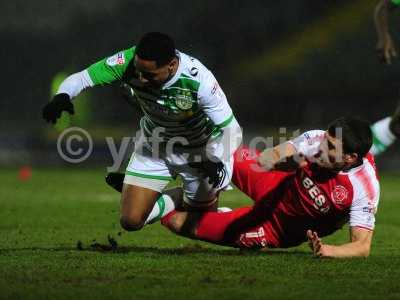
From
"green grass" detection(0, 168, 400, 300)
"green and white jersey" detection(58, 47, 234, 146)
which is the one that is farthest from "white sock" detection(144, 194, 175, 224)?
"green and white jersey" detection(58, 47, 234, 146)

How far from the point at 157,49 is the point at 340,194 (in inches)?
71.2

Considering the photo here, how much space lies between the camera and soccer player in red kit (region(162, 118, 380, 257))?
6.72 meters

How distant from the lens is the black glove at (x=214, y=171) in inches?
277

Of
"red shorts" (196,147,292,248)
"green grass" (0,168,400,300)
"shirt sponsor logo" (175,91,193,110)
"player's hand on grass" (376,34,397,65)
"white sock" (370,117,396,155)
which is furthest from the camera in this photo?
"white sock" (370,117,396,155)

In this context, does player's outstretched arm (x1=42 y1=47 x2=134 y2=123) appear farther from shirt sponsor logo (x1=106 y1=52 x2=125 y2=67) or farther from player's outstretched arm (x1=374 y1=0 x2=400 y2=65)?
player's outstretched arm (x1=374 y1=0 x2=400 y2=65)

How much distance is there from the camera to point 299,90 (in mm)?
26469

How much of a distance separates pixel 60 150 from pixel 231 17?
893 centimetres

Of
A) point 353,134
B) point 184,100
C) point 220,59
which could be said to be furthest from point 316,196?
point 220,59

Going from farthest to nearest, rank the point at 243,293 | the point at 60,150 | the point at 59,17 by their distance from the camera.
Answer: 1. the point at 59,17
2. the point at 60,150
3. the point at 243,293

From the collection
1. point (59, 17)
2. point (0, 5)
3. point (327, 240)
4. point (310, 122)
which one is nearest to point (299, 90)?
point (310, 122)

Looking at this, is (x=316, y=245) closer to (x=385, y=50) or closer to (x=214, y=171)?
(x=214, y=171)

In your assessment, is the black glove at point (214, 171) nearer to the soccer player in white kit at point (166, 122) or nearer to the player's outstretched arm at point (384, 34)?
the soccer player in white kit at point (166, 122)

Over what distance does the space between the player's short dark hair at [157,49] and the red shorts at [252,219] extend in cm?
139

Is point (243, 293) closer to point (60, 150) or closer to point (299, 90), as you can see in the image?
point (60, 150)
